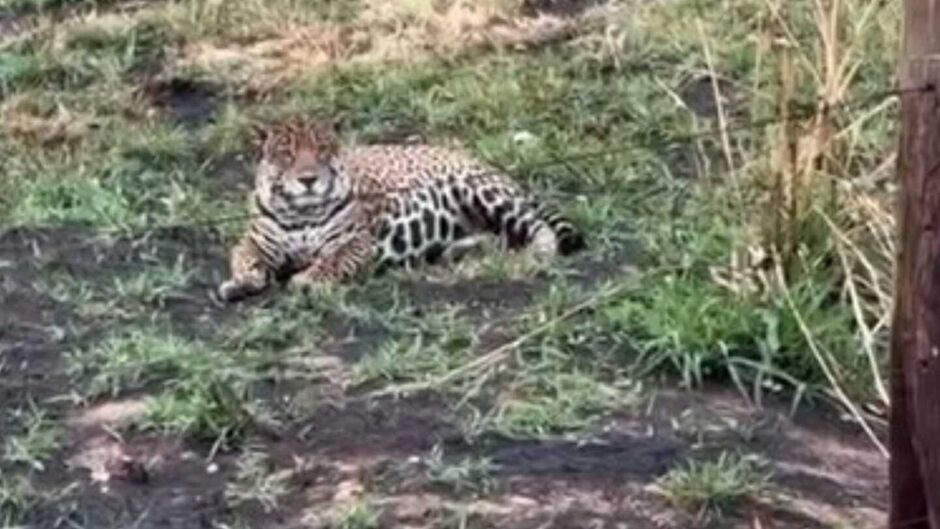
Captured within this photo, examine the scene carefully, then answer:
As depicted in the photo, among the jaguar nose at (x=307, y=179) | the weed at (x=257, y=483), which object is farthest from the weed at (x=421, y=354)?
the jaguar nose at (x=307, y=179)

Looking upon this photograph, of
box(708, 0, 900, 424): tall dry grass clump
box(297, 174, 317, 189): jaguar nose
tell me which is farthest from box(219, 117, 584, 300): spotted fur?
box(708, 0, 900, 424): tall dry grass clump

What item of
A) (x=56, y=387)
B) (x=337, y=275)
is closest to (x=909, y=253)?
(x=56, y=387)

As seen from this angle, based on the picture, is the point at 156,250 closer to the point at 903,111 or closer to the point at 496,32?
the point at 496,32

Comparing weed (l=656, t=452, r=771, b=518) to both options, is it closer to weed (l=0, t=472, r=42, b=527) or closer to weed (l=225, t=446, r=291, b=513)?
weed (l=225, t=446, r=291, b=513)

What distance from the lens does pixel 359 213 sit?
24.4 feet

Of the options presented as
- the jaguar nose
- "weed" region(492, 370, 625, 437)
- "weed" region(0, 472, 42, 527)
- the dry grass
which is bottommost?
"weed" region(0, 472, 42, 527)

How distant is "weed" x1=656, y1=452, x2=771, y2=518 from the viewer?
5125 mm

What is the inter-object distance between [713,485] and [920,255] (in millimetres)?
1562

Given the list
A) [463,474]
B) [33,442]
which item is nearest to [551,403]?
[463,474]

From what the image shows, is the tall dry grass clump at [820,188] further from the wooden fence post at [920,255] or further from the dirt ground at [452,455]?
→ the wooden fence post at [920,255]

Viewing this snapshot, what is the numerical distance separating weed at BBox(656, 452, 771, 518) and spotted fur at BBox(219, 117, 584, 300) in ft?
6.39

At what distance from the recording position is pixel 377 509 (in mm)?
5137

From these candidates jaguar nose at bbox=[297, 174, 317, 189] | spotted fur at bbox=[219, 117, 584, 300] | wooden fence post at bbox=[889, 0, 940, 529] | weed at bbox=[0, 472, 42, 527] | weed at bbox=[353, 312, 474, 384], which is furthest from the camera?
jaguar nose at bbox=[297, 174, 317, 189]

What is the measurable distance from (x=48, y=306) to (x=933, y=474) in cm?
362
